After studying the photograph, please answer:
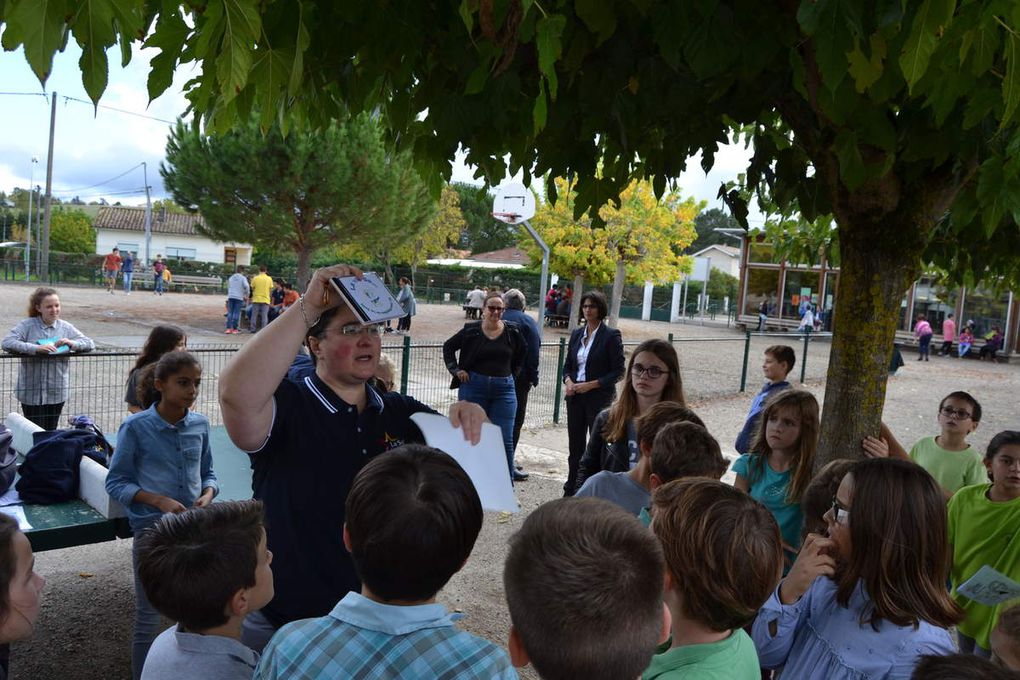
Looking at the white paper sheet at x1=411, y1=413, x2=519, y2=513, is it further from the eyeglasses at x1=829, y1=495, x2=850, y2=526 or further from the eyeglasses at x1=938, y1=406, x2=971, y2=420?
the eyeglasses at x1=938, y1=406, x2=971, y2=420

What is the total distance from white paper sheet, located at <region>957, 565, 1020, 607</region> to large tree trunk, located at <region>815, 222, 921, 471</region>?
689 millimetres

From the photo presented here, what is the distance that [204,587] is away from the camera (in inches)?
75.3

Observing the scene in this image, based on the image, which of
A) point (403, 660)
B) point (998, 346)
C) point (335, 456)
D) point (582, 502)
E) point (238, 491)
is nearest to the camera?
point (403, 660)

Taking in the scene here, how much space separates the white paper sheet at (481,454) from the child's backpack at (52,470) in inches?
100

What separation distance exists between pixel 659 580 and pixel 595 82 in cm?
199

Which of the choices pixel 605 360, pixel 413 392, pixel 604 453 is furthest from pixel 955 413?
pixel 413 392

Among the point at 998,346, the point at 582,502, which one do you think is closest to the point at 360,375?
the point at 582,502

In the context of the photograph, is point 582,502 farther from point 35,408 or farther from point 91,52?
point 35,408

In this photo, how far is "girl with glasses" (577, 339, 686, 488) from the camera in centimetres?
449

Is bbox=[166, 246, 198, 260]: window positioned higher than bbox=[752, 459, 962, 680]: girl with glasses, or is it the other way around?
bbox=[166, 246, 198, 260]: window

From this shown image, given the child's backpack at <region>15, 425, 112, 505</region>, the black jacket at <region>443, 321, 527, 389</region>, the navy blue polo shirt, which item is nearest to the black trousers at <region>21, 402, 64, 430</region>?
the child's backpack at <region>15, 425, 112, 505</region>

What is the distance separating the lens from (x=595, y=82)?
287 centimetres

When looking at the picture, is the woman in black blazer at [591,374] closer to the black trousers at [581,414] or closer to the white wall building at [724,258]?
the black trousers at [581,414]

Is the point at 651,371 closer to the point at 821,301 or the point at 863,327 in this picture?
the point at 863,327
